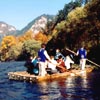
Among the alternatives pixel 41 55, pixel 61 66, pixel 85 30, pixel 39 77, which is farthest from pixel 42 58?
pixel 85 30

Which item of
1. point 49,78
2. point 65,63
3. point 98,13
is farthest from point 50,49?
point 49,78

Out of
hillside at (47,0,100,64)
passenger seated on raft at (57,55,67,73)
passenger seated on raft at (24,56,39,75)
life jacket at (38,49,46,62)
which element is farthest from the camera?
hillside at (47,0,100,64)

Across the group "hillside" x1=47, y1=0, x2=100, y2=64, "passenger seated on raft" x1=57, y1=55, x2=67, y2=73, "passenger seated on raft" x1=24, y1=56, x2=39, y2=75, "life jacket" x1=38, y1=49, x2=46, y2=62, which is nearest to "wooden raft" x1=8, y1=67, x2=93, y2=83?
"passenger seated on raft" x1=57, y1=55, x2=67, y2=73

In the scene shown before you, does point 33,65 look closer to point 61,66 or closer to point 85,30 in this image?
point 61,66

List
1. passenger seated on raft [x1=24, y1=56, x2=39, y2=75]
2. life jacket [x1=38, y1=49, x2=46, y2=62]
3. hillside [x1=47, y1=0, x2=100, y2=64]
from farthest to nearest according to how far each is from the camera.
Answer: hillside [x1=47, y1=0, x2=100, y2=64] < passenger seated on raft [x1=24, y1=56, x2=39, y2=75] < life jacket [x1=38, y1=49, x2=46, y2=62]

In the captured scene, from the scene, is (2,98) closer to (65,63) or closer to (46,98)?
(46,98)

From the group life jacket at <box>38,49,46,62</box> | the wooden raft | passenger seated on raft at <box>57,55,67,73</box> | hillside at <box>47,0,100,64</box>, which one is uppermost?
hillside at <box>47,0,100,64</box>

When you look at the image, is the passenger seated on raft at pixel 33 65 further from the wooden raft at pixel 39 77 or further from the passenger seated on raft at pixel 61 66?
the passenger seated on raft at pixel 61 66

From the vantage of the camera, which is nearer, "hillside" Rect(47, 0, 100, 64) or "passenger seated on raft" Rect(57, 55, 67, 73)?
"passenger seated on raft" Rect(57, 55, 67, 73)

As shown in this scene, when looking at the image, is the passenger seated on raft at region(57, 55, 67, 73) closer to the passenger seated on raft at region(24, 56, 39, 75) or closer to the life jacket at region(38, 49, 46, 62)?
the passenger seated on raft at region(24, 56, 39, 75)

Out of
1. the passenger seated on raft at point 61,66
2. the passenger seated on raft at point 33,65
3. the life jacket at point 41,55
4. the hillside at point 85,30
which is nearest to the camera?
the life jacket at point 41,55

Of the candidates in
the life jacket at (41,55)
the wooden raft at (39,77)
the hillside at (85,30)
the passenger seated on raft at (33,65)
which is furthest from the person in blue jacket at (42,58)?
the hillside at (85,30)

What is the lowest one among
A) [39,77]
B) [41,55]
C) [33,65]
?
[39,77]

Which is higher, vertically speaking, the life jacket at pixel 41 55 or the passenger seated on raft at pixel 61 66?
the life jacket at pixel 41 55
